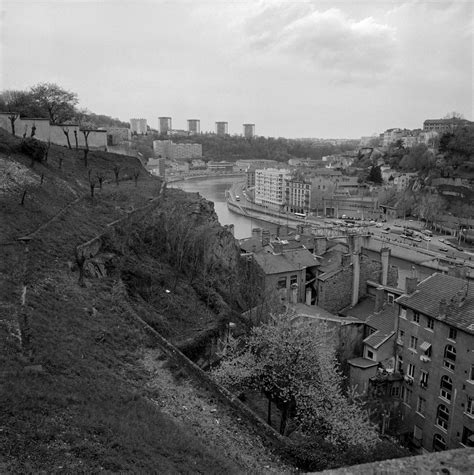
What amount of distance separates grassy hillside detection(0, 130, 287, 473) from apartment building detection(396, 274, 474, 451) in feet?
20.6

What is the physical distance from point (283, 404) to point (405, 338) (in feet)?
20.8

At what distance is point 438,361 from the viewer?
43.3ft

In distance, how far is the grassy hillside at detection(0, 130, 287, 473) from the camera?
5.76 metres

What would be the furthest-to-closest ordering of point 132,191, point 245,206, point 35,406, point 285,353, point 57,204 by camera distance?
point 245,206
point 132,191
point 57,204
point 285,353
point 35,406

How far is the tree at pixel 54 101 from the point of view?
3284cm

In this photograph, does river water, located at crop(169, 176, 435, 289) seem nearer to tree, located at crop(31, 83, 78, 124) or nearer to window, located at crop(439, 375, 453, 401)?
window, located at crop(439, 375, 453, 401)

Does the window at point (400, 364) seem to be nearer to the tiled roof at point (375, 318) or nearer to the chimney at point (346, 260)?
the tiled roof at point (375, 318)

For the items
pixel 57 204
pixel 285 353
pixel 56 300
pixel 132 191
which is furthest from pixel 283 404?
pixel 132 191

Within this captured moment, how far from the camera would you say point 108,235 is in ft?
50.7

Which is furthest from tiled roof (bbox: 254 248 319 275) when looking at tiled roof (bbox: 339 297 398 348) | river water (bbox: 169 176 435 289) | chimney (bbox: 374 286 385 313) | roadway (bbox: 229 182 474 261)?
roadway (bbox: 229 182 474 261)

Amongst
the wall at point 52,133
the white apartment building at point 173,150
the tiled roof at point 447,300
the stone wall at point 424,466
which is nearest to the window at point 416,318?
the tiled roof at point 447,300

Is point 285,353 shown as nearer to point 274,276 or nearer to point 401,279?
point 274,276

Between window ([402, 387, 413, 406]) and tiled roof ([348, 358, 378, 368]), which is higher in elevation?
tiled roof ([348, 358, 378, 368])

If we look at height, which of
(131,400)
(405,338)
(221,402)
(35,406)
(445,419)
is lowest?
(445,419)
